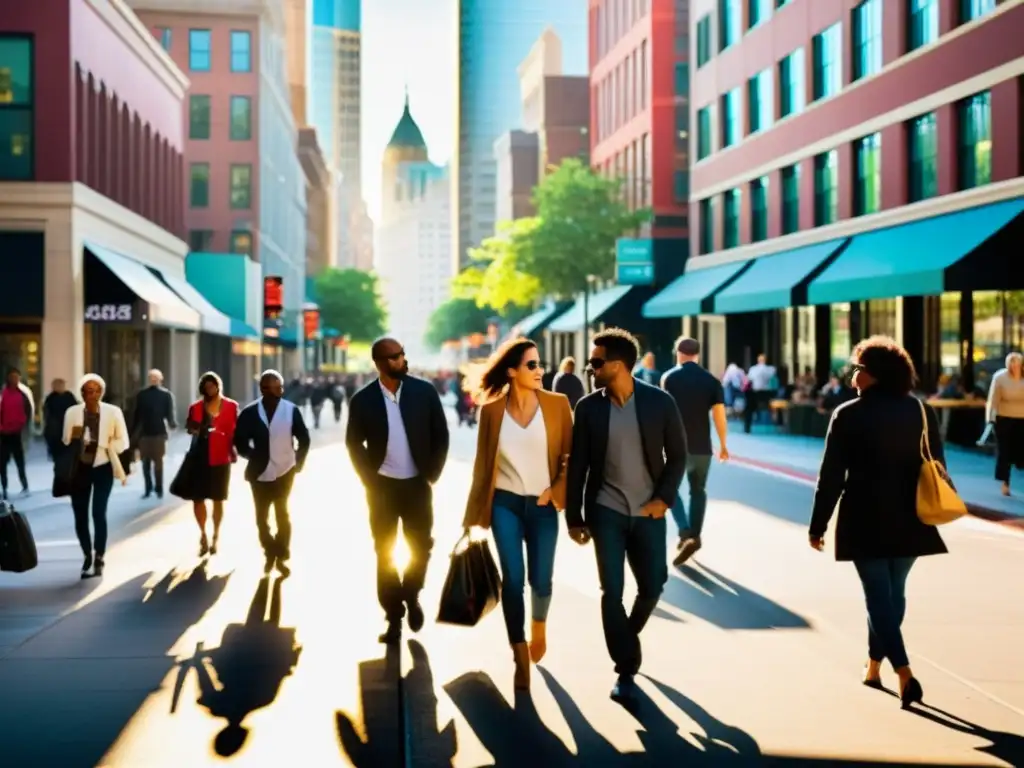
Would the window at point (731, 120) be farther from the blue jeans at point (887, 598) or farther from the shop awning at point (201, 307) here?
the blue jeans at point (887, 598)

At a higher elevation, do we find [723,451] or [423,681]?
[723,451]

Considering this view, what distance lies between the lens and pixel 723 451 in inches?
531

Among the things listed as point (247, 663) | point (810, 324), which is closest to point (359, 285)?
point (810, 324)

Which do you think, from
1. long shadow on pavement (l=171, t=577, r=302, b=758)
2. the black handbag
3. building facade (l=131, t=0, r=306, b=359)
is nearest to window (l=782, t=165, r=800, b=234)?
long shadow on pavement (l=171, t=577, r=302, b=758)

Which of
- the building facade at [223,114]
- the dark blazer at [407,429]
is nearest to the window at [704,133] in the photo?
the building facade at [223,114]

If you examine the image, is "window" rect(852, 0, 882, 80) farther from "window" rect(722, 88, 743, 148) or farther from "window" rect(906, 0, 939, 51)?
"window" rect(722, 88, 743, 148)

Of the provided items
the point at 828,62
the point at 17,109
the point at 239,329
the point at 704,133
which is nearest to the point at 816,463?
the point at 828,62

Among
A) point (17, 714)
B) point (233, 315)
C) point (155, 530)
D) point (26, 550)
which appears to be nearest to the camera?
point (17, 714)

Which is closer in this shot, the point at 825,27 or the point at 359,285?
the point at 825,27

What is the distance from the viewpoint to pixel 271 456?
1229 centimetres

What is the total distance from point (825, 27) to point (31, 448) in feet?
69.5

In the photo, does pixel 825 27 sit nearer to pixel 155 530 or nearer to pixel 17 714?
pixel 155 530

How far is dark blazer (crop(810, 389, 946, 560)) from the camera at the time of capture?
24.4 feet

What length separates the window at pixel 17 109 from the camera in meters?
33.3
